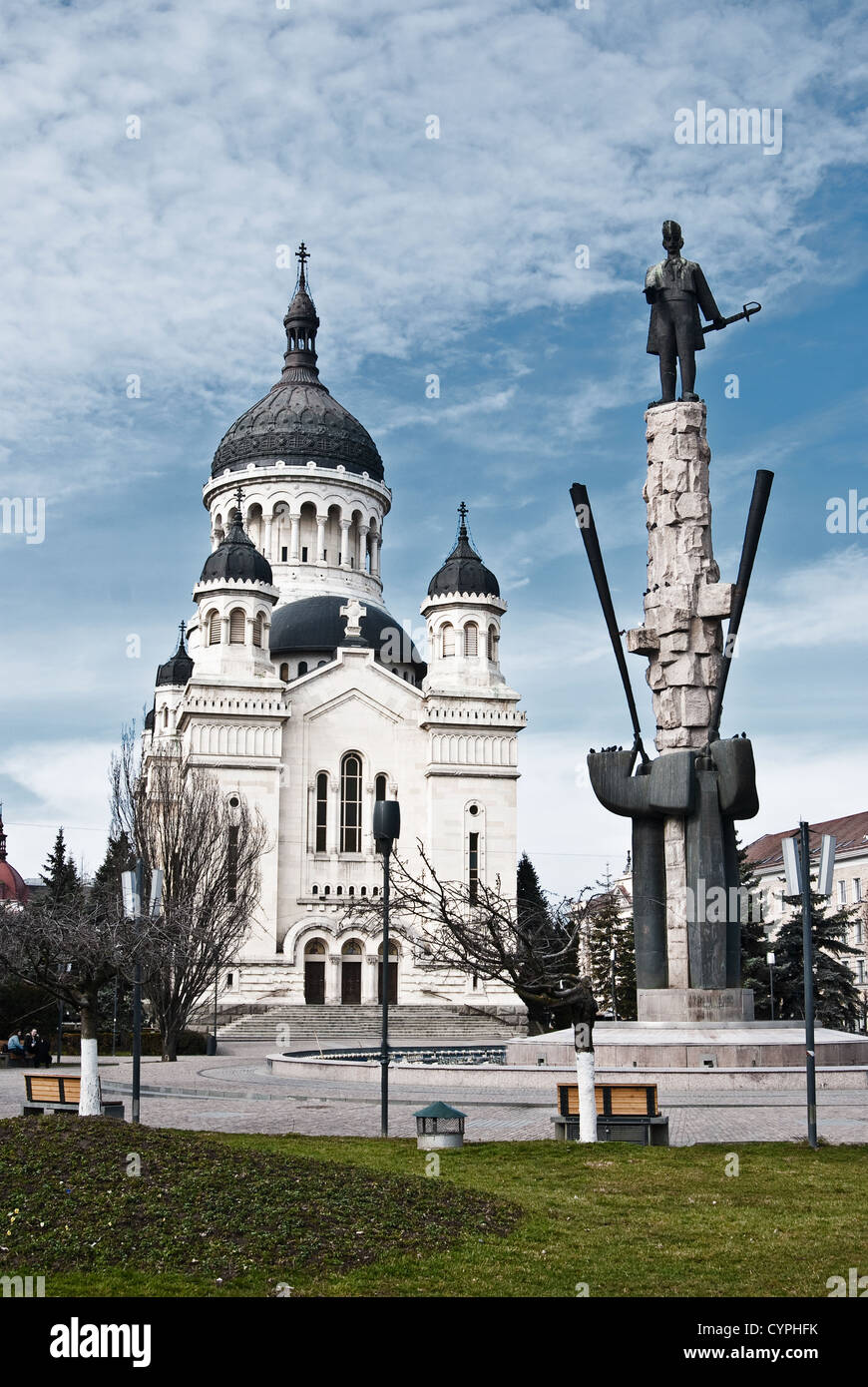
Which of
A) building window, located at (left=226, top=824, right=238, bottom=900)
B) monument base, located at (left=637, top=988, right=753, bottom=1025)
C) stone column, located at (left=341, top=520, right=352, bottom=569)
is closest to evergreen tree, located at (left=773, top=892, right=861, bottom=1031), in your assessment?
building window, located at (left=226, top=824, right=238, bottom=900)

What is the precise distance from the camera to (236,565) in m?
62.0

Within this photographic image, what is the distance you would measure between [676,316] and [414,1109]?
16233mm

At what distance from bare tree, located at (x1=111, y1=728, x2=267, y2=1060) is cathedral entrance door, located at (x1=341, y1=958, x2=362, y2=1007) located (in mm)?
8263

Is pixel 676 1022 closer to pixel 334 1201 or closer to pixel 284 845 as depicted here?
pixel 334 1201

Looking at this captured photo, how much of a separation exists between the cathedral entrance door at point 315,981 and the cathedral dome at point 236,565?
15.9 m

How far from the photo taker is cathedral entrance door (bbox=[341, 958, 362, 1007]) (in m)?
59.7

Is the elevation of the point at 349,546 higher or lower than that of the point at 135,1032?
higher

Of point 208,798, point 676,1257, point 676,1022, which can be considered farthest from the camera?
point 208,798

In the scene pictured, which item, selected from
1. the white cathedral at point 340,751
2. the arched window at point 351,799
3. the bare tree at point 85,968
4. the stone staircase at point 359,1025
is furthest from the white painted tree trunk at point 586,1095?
the arched window at point 351,799

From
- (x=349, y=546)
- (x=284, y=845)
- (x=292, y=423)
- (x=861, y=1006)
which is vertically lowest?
(x=861, y=1006)

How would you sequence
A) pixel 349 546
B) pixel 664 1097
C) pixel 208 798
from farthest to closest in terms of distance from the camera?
1. pixel 349 546
2. pixel 208 798
3. pixel 664 1097
